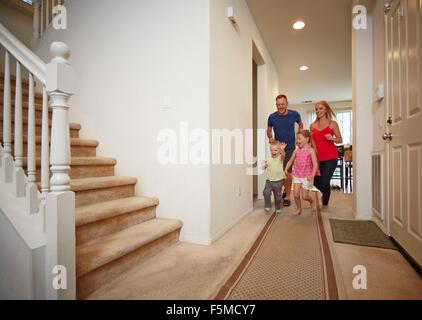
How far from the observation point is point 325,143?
3.21 m

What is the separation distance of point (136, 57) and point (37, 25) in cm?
224

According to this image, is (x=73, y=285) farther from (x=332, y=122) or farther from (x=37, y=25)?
(x=37, y=25)

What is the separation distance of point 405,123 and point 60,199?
2.22 metres

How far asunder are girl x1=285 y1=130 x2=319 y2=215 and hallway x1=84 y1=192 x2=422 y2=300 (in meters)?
0.85

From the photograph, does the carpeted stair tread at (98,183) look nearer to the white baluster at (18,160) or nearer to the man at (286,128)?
the white baluster at (18,160)

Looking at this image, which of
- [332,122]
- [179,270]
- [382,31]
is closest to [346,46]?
[332,122]

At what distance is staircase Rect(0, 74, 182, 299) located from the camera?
137 cm

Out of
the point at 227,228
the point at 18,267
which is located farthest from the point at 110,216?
the point at 227,228

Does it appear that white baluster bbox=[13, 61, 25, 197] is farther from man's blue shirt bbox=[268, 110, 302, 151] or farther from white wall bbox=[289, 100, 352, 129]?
white wall bbox=[289, 100, 352, 129]

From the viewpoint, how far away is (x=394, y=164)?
198cm

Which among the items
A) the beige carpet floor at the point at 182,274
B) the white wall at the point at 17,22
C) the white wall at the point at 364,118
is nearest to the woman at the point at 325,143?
the white wall at the point at 364,118

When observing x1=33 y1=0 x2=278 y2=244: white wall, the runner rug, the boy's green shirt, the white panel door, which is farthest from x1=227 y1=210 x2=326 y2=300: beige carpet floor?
the boy's green shirt

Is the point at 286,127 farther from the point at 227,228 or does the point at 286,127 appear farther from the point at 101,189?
the point at 101,189

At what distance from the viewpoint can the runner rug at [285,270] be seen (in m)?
1.27
